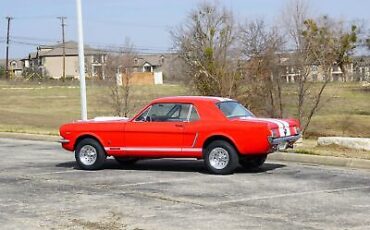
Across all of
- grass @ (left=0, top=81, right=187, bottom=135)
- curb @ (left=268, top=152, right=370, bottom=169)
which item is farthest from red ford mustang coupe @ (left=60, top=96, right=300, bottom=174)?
grass @ (left=0, top=81, right=187, bottom=135)

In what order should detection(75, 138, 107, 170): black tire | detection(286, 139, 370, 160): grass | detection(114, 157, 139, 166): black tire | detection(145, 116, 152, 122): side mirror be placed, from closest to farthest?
detection(145, 116, 152, 122): side mirror < detection(75, 138, 107, 170): black tire < detection(114, 157, 139, 166): black tire < detection(286, 139, 370, 160): grass

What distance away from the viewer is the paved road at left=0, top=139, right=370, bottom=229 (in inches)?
297

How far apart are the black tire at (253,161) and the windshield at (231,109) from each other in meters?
0.83

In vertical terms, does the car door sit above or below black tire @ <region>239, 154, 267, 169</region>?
above

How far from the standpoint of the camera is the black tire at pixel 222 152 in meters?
11.4

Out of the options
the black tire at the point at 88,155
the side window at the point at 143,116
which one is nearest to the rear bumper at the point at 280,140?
the side window at the point at 143,116

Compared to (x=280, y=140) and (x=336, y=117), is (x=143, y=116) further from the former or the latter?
(x=336, y=117)

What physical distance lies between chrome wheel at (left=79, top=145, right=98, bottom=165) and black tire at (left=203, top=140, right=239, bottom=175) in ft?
7.84

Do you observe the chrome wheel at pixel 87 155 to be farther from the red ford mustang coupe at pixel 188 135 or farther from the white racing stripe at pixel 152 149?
the white racing stripe at pixel 152 149

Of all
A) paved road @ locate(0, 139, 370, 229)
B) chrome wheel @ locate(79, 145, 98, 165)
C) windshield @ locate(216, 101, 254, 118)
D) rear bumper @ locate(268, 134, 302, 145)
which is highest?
windshield @ locate(216, 101, 254, 118)

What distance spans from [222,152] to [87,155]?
114 inches

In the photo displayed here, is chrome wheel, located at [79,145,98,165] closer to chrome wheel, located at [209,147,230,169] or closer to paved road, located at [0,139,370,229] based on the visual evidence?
paved road, located at [0,139,370,229]

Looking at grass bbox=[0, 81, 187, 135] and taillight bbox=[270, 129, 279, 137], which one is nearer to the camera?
taillight bbox=[270, 129, 279, 137]

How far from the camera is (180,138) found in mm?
11898
